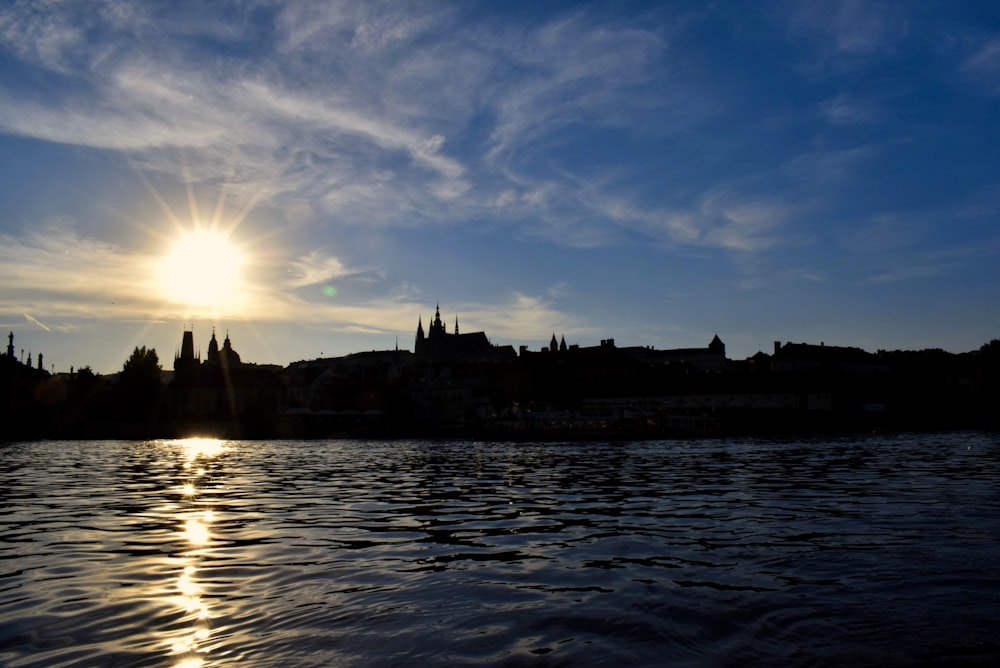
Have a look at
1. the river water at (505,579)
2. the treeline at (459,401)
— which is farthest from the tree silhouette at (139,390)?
the river water at (505,579)

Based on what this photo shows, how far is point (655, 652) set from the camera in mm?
9477

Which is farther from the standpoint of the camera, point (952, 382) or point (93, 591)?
point (952, 382)

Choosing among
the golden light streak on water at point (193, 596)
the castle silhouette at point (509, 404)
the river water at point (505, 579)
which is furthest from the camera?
the castle silhouette at point (509, 404)

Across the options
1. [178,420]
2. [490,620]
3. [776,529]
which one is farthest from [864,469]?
[178,420]

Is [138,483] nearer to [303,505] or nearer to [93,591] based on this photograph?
[303,505]

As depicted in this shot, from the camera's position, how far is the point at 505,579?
44.8 ft

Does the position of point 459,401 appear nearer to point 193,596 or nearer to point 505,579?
point 505,579

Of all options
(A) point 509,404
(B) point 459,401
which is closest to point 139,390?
(B) point 459,401

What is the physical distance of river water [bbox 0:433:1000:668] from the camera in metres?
9.62

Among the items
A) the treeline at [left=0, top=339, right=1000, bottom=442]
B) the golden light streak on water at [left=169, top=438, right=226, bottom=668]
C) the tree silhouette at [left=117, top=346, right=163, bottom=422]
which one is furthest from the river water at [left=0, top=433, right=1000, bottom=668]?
the tree silhouette at [left=117, top=346, right=163, bottom=422]

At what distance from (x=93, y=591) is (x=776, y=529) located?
558 inches

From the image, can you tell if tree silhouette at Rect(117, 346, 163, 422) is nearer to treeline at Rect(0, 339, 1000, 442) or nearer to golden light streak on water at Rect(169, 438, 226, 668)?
treeline at Rect(0, 339, 1000, 442)

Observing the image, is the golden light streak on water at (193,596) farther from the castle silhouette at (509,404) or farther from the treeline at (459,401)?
the treeline at (459,401)

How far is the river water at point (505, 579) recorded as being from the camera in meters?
9.62
